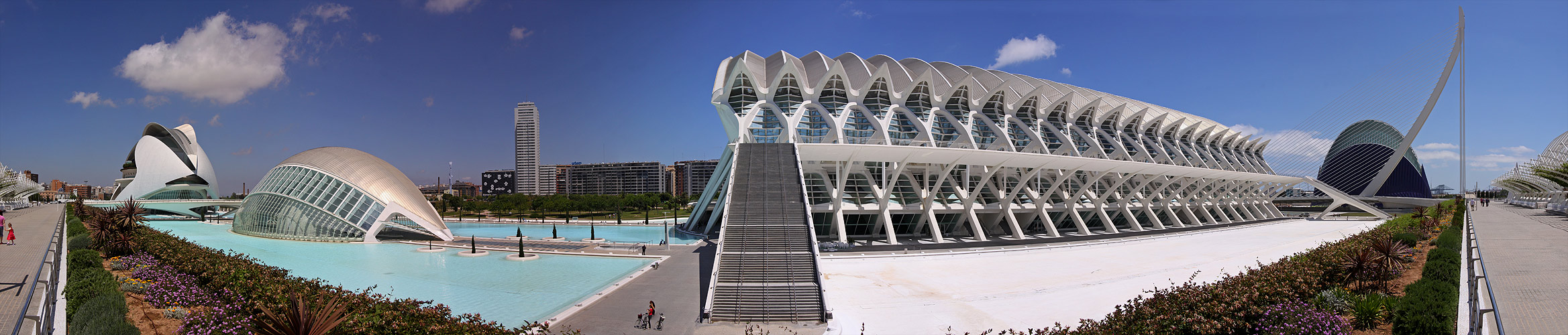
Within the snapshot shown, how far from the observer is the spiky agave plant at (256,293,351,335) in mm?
8367

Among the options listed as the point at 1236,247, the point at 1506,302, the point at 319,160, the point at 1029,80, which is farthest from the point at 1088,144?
the point at 319,160

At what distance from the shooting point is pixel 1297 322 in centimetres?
929

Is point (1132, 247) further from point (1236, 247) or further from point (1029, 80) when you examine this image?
point (1029, 80)

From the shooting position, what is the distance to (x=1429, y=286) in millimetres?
9188

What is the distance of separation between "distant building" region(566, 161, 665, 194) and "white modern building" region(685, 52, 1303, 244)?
126 meters

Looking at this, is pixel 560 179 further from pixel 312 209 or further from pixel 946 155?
pixel 946 155

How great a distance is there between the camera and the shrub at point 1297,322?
9078 millimetres

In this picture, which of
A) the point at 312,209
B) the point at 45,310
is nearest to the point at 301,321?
the point at 45,310

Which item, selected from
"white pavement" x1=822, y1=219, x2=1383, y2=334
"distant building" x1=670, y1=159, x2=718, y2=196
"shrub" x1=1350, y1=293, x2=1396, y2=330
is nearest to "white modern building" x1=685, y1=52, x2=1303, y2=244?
"white pavement" x1=822, y1=219, x2=1383, y2=334

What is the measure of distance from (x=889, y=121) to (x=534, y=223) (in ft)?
102

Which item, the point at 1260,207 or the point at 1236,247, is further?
the point at 1260,207

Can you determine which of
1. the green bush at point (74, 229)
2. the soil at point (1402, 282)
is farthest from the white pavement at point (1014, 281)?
the green bush at point (74, 229)

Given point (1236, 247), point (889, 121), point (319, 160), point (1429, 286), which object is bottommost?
point (1236, 247)

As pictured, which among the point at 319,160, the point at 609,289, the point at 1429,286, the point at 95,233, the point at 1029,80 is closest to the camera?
the point at 1429,286
